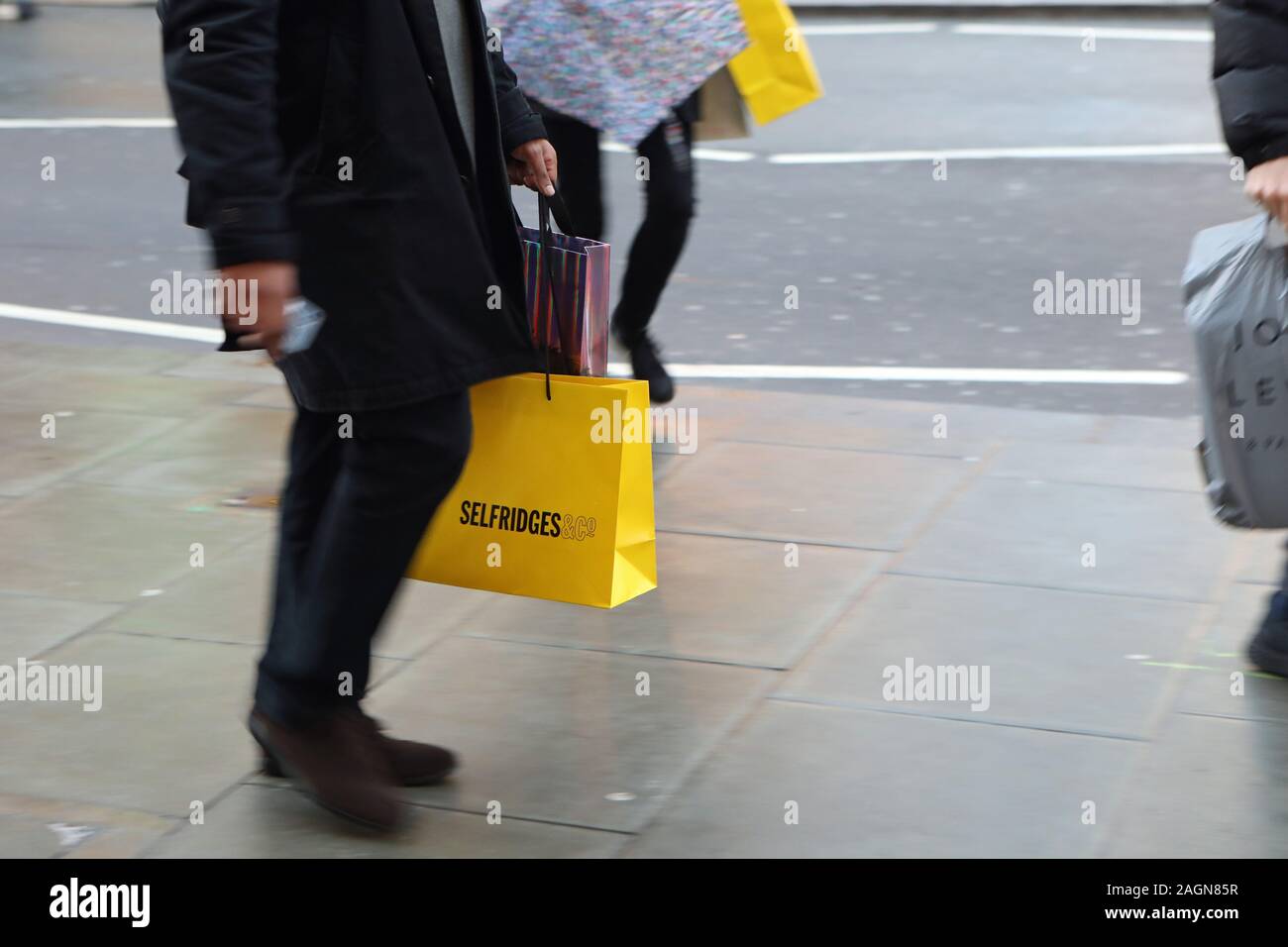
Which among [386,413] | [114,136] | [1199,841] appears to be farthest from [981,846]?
[114,136]

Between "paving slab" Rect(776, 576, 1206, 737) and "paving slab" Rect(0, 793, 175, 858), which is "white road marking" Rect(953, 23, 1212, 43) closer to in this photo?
"paving slab" Rect(776, 576, 1206, 737)

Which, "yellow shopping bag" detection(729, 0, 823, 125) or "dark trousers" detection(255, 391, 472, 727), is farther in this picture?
"yellow shopping bag" detection(729, 0, 823, 125)

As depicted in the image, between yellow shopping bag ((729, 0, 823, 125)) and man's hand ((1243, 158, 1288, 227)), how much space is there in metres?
2.23

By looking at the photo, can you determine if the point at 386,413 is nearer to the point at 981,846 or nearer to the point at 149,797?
the point at 149,797

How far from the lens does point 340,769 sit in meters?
3.42

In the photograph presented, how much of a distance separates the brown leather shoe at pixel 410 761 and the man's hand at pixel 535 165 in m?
1.08

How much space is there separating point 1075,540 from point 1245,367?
1.31 m

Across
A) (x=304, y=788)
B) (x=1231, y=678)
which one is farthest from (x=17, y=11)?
(x=1231, y=678)

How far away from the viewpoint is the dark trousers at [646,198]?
18.1ft

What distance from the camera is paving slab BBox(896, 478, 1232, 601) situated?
15.4 ft

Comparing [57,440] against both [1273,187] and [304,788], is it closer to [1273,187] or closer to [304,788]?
[304,788]

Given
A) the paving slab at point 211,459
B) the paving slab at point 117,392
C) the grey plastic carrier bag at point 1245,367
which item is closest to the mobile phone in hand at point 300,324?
the grey plastic carrier bag at point 1245,367

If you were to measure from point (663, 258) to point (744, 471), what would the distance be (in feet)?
2.31

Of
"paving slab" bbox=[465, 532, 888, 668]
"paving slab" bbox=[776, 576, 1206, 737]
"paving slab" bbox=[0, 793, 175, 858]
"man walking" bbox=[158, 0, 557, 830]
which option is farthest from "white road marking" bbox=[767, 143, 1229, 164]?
"paving slab" bbox=[0, 793, 175, 858]
